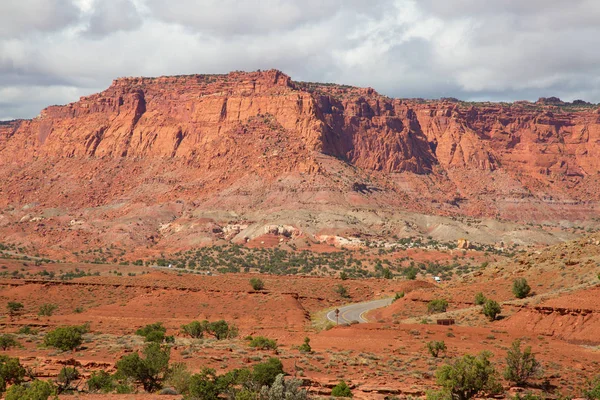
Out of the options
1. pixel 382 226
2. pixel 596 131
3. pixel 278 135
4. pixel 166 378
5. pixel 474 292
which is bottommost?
pixel 166 378

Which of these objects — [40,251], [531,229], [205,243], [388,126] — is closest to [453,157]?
[388,126]

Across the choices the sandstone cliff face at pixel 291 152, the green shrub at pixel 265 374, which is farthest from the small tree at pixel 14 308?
the sandstone cliff face at pixel 291 152

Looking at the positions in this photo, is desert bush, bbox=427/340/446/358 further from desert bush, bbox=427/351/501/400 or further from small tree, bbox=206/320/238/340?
small tree, bbox=206/320/238/340

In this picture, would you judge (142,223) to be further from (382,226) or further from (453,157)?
(453,157)

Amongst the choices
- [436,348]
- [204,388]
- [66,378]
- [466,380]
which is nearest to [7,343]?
[66,378]

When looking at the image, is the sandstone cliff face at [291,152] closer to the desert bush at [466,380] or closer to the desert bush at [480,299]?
the desert bush at [480,299]

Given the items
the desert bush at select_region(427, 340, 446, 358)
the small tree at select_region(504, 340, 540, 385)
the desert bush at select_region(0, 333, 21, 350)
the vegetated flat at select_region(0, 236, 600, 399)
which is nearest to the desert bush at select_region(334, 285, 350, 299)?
the vegetated flat at select_region(0, 236, 600, 399)

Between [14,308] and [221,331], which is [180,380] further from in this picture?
[14,308]
